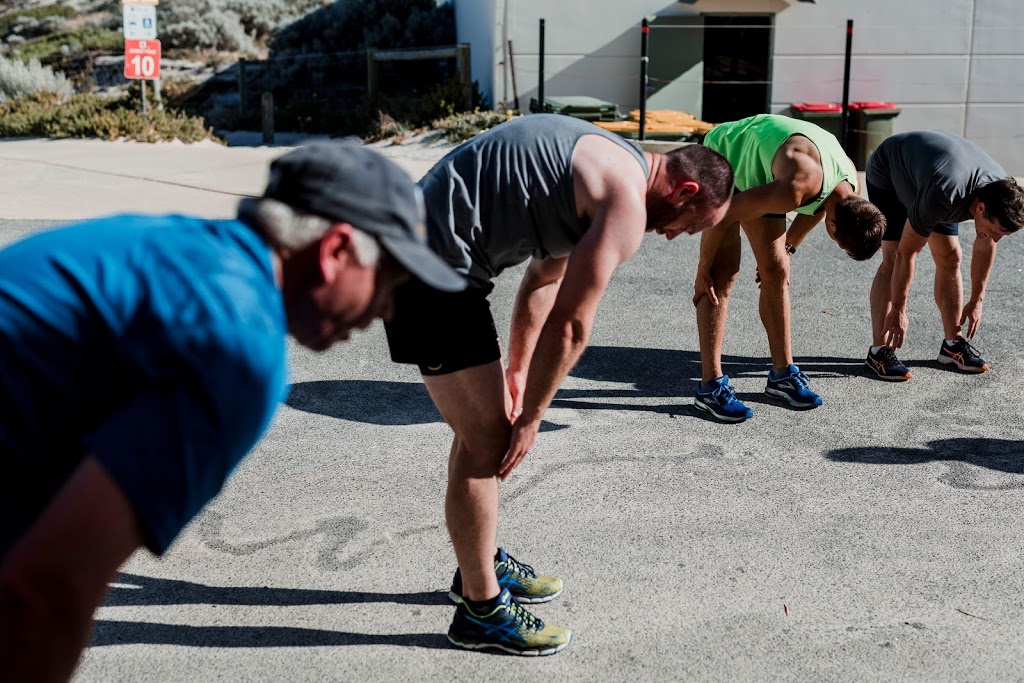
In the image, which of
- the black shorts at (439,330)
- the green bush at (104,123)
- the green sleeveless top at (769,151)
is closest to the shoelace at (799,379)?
the green sleeveless top at (769,151)

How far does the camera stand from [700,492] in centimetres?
429

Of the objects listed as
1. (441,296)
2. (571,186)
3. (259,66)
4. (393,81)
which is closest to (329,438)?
(441,296)

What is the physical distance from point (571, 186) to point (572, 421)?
2.33 m

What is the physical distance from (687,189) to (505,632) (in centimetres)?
140

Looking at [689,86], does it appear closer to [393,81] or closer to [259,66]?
[393,81]

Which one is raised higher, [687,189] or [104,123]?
[687,189]

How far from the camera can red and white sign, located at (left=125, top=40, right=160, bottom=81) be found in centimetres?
1330

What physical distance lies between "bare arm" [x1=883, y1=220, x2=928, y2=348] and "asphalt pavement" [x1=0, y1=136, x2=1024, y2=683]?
29cm

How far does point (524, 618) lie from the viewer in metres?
3.19

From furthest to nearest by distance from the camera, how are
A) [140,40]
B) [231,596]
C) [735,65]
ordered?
[735,65]
[140,40]
[231,596]

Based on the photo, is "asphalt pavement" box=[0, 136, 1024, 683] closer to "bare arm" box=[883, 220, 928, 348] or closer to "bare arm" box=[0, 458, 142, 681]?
"bare arm" box=[883, 220, 928, 348]

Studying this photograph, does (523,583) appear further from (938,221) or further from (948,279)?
(948,279)

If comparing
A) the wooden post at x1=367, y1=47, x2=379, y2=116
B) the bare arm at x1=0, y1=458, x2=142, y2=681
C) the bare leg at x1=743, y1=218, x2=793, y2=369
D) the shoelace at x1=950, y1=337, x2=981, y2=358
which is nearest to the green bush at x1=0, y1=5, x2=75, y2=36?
the wooden post at x1=367, y1=47, x2=379, y2=116

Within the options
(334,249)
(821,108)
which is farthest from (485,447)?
(821,108)
